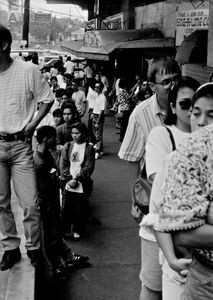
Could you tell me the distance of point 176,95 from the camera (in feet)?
11.2

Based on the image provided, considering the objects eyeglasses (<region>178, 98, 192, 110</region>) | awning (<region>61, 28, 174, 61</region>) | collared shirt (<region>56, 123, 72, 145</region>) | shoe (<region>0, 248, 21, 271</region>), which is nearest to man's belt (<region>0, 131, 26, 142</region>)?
shoe (<region>0, 248, 21, 271</region>)

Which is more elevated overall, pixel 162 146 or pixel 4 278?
pixel 162 146

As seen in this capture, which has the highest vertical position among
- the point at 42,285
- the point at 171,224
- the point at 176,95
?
the point at 176,95

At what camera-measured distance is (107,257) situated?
6.74 m

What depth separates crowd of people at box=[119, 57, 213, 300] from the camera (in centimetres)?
206

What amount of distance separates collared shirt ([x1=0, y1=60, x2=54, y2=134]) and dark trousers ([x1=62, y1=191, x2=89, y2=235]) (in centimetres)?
277

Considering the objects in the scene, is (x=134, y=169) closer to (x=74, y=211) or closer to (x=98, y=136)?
(x=74, y=211)

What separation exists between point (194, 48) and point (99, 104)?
2639 millimetres

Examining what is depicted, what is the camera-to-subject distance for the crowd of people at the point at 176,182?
2.06 metres

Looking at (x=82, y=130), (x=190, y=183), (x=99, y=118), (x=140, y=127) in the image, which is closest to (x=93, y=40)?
(x=99, y=118)

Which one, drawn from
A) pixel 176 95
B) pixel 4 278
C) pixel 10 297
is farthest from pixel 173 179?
pixel 4 278

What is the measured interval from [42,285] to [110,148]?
9301 millimetres

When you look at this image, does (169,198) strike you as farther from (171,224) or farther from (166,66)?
(166,66)

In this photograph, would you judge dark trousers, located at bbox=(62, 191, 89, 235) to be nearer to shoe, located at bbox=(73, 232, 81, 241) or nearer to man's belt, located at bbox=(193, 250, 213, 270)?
shoe, located at bbox=(73, 232, 81, 241)
